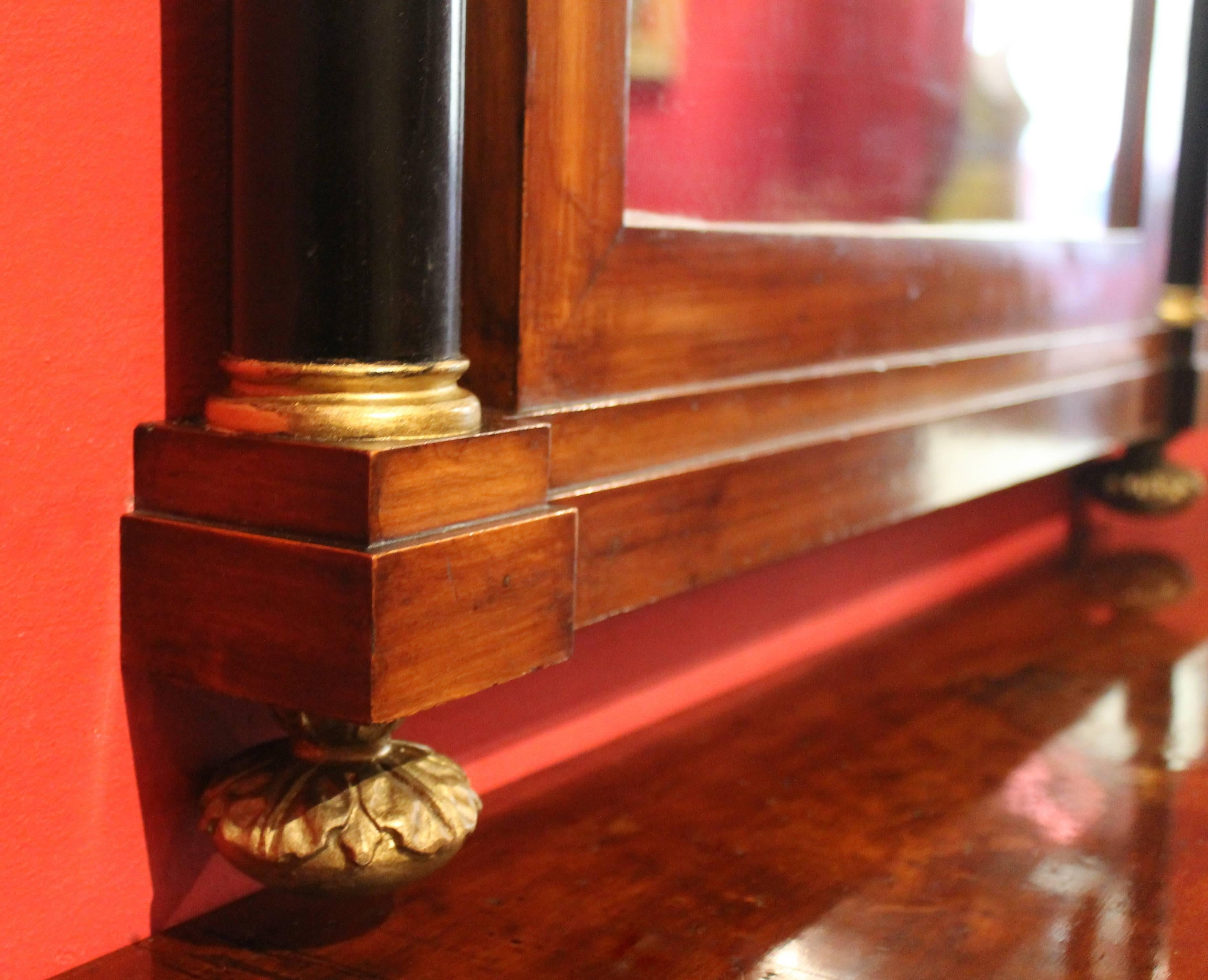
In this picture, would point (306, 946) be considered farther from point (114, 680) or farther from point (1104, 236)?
point (1104, 236)

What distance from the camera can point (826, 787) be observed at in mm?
1243

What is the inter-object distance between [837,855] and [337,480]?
1.76 ft

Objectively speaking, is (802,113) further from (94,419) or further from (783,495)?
(94,419)

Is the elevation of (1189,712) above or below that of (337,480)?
below

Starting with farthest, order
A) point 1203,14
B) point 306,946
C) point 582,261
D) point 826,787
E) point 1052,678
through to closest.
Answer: point 1203,14
point 1052,678
point 826,787
point 582,261
point 306,946

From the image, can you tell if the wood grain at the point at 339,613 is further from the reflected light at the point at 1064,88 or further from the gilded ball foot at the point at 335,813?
the reflected light at the point at 1064,88

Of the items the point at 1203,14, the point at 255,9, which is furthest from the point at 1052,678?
the point at 1203,14

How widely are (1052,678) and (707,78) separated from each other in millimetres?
827

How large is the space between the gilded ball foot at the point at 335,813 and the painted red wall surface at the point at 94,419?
65 millimetres

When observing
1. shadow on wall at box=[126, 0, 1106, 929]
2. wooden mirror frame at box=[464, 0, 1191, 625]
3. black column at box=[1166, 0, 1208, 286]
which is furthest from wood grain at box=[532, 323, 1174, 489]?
black column at box=[1166, 0, 1208, 286]

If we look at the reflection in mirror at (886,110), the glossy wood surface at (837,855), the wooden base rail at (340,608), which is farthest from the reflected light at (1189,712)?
the wooden base rail at (340,608)

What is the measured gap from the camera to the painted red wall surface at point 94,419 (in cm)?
81

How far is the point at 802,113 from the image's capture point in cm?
146

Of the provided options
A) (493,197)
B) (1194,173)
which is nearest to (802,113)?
(493,197)
